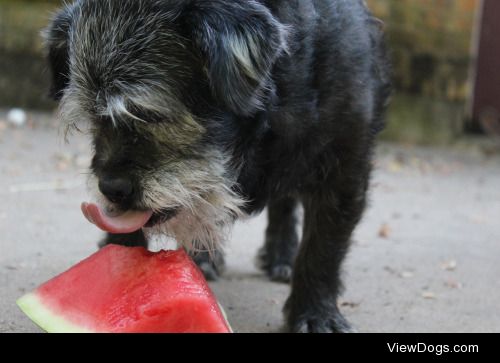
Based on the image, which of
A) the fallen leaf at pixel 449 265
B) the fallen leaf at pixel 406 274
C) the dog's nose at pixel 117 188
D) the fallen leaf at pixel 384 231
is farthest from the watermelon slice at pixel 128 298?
the fallen leaf at pixel 384 231

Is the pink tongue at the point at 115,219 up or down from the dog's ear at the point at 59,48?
down

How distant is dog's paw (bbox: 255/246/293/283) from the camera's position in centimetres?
490

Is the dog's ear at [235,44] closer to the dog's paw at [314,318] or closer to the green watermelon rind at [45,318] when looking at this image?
the green watermelon rind at [45,318]

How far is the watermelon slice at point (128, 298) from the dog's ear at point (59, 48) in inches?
31.3

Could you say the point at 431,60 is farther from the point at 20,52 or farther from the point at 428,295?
the point at 428,295

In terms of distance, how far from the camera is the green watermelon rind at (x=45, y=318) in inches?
114

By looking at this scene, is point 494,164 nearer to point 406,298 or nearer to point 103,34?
point 406,298

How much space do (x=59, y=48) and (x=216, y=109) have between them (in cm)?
81

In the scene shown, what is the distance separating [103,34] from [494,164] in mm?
6987

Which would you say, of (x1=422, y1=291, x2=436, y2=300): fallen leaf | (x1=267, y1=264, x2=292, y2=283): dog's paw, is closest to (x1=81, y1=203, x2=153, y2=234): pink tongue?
(x1=267, y1=264, x2=292, y2=283): dog's paw

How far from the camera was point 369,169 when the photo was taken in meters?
3.96

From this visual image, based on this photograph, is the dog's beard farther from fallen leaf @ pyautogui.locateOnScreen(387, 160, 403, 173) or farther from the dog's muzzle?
fallen leaf @ pyautogui.locateOnScreen(387, 160, 403, 173)

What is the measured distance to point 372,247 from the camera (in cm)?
563

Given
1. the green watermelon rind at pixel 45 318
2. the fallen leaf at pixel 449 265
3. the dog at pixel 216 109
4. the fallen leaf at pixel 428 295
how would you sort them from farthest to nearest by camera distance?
the fallen leaf at pixel 449 265 < the fallen leaf at pixel 428 295 < the dog at pixel 216 109 < the green watermelon rind at pixel 45 318
